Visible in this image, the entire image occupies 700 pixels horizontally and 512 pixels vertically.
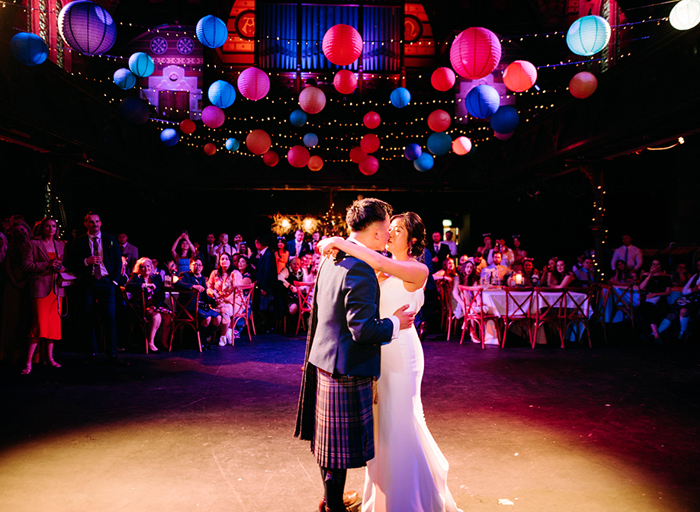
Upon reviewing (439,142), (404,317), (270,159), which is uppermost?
(270,159)

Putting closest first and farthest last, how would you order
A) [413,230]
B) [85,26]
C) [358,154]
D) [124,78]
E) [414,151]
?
[413,230]
[85,26]
[124,78]
[414,151]
[358,154]

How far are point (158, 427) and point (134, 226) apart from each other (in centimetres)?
934

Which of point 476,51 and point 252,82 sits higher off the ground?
point 252,82

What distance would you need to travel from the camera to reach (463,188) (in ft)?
46.1

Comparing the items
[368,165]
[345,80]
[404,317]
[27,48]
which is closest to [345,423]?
[404,317]

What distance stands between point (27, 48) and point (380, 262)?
5.27 metres

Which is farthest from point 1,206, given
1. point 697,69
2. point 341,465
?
point 697,69

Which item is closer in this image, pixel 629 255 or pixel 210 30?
pixel 210 30

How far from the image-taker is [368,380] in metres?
2.11

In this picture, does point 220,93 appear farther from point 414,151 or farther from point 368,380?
point 368,380

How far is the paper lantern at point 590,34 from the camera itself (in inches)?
209

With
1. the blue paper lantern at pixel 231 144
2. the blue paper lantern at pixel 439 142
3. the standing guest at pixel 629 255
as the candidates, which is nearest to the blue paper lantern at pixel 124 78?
the blue paper lantern at pixel 231 144

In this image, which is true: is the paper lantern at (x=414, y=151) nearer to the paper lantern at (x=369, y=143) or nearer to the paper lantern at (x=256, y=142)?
the paper lantern at (x=369, y=143)

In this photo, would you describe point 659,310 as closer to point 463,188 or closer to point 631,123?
point 631,123
